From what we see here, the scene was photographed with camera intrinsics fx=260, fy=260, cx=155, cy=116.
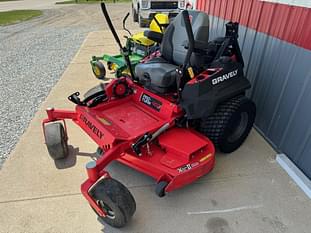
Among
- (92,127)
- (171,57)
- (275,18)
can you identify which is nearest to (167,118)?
(92,127)

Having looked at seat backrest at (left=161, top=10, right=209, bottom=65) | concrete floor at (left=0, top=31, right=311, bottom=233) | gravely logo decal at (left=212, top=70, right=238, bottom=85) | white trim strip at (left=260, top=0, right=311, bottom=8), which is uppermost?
white trim strip at (left=260, top=0, right=311, bottom=8)

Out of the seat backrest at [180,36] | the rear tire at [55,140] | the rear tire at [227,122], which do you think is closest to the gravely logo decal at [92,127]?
the rear tire at [55,140]

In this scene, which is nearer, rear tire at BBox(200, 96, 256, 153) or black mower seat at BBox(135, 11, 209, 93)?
rear tire at BBox(200, 96, 256, 153)

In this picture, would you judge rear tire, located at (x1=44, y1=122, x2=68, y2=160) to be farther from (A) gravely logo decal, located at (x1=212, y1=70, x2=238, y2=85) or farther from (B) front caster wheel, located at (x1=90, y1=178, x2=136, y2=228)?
(A) gravely logo decal, located at (x1=212, y1=70, x2=238, y2=85)

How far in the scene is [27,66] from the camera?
208 inches

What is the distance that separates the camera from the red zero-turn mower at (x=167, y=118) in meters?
1.82

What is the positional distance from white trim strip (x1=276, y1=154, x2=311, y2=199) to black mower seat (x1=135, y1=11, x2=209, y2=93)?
1202 millimetres

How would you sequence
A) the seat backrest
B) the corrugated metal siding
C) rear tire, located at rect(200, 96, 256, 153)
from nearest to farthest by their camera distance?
Answer: the corrugated metal siding, rear tire, located at rect(200, 96, 256, 153), the seat backrest

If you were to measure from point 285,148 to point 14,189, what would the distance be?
97.5 inches

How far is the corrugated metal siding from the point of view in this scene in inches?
87.4

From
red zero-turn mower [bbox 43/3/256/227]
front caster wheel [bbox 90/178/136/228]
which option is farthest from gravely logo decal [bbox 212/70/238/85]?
front caster wheel [bbox 90/178/136/228]

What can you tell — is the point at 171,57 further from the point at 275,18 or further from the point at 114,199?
the point at 114,199

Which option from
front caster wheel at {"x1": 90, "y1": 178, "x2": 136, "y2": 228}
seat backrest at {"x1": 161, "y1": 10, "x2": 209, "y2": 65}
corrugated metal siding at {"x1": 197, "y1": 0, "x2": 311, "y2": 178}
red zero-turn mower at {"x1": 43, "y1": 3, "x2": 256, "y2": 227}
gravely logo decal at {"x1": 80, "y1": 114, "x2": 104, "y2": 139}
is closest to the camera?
front caster wheel at {"x1": 90, "y1": 178, "x2": 136, "y2": 228}

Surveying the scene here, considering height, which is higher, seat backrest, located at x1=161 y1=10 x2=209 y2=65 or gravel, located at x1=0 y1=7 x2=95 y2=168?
seat backrest, located at x1=161 y1=10 x2=209 y2=65
